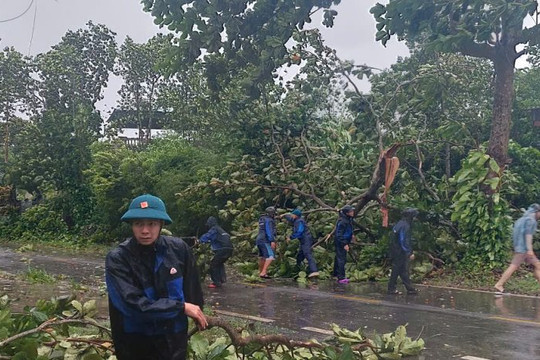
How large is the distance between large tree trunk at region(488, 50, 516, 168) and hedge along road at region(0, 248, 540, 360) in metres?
3.70

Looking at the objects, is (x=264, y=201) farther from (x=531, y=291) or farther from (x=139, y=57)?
(x=139, y=57)

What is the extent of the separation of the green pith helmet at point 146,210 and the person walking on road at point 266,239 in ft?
32.6

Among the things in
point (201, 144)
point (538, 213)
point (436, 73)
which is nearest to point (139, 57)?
point (201, 144)

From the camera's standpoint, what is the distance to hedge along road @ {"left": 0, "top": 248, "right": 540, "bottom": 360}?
8070 mm

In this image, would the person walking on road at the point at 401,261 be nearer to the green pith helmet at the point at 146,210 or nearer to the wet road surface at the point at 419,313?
the wet road surface at the point at 419,313

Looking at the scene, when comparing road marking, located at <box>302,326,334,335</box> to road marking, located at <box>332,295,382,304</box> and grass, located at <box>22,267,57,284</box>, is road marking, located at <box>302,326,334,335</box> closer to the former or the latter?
road marking, located at <box>332,295,382,304</box>

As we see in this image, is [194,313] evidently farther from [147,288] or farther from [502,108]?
[502,108]

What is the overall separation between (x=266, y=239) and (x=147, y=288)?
10.1 metres

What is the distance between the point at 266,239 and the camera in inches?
555

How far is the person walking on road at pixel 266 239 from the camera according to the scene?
46.1 ft

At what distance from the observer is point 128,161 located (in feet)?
72.4

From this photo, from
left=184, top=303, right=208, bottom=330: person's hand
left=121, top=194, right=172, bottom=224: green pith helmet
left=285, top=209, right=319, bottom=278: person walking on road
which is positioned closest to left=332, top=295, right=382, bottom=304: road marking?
left=285, top=209, right=319, bottom=278: person walking on road

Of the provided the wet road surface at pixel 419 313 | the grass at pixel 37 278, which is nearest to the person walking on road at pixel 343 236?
the wet road surface at pixel 419 313

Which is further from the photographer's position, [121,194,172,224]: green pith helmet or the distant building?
the distant building
